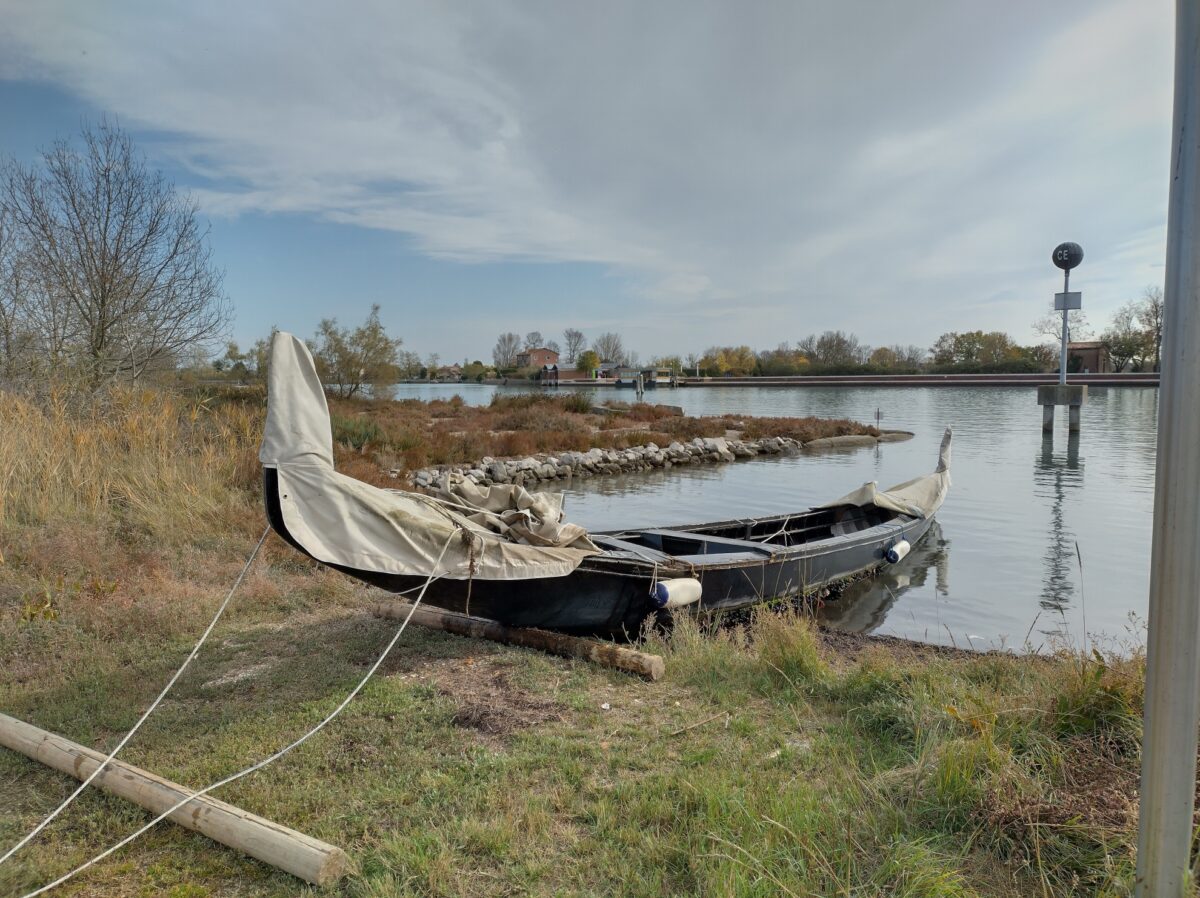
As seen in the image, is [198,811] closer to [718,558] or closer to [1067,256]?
[718,558]

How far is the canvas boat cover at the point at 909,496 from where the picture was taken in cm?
1035

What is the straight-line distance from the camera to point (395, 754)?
3.68 m

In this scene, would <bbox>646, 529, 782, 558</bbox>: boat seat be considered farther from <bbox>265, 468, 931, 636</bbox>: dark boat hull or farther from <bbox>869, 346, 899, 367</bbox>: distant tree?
<bbox>869, 346, 899, 367</bbox>: distant tree

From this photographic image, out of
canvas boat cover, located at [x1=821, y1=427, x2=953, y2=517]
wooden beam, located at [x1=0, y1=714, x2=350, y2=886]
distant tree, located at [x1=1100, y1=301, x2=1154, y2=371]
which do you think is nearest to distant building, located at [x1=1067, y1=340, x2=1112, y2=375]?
distant tree, located at [x1=1100, y1=301, x2=1154, y2=371]

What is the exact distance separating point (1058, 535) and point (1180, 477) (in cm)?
1264

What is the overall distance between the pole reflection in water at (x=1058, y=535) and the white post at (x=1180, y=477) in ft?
20.4

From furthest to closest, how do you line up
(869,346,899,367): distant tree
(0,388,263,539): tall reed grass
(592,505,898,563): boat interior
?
(869,346,899,367): distant tree → (0,388,263,539): tall reed grass → (592,505,898,563): boat interior

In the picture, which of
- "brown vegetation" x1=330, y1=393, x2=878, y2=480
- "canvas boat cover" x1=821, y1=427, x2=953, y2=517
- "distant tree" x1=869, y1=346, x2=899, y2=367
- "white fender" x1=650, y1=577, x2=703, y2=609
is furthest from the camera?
"distant tree" x1=869, y1=346, x2=899, y2=367

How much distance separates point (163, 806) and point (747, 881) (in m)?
2.46

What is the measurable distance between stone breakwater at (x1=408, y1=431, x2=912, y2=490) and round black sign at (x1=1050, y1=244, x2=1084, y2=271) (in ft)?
28.3

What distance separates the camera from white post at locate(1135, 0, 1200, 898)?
163cm

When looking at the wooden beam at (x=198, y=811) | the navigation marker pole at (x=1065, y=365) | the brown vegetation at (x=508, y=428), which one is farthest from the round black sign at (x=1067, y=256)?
the wooden beam at (x=198, y=811)

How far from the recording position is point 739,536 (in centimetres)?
907

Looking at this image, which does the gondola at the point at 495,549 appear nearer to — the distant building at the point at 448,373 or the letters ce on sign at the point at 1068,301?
the letters ce on sign at the point at 1068,301
